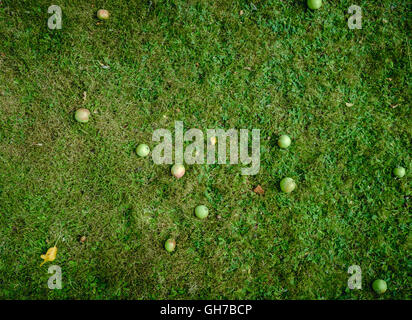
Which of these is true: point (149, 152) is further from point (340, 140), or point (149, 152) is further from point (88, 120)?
point (340, 140)

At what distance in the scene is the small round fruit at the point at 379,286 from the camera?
3506 millimetres

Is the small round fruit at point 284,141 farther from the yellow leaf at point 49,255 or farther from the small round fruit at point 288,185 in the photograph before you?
the yellow leaf at point 49,255

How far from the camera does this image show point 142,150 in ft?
12.0

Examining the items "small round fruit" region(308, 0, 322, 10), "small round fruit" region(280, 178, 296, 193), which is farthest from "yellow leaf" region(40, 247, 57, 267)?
"small round fruit" region(308, 0, 322, 10)

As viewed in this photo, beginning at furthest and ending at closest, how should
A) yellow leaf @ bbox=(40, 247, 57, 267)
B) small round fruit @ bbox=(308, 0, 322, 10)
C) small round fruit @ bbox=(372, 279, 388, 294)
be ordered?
small round fruit @ bbox=(308, 0, 322, 10) → yellow leaf @ bbox=(40, 247, 57, 267) → small round fruit @ bbox=(372, 279, 388, 294)

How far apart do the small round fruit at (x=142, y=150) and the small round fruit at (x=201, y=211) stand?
0.96 metres

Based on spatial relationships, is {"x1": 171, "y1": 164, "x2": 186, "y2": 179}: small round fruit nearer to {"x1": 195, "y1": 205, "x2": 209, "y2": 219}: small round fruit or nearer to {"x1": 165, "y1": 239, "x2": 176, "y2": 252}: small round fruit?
{"x1": 195, "y1": 205, "x2": 209, "y2": 219}: small round fruit

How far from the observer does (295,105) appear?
151 inches

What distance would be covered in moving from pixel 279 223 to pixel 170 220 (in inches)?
55.5

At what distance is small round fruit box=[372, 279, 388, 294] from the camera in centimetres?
351

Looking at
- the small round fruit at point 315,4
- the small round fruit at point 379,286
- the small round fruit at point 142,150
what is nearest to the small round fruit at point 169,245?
the small round fruit at point 142,150

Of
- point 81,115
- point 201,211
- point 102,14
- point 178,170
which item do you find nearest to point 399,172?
point 201,211

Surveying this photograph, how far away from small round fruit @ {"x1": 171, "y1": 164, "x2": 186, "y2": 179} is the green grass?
0.37ft
